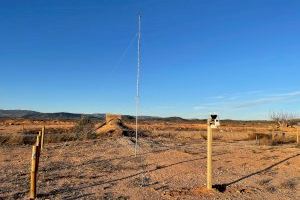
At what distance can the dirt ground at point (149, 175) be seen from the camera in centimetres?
1243

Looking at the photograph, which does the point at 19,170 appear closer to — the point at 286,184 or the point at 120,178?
the point at 120,178

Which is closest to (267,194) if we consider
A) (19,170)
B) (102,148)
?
(19,170)

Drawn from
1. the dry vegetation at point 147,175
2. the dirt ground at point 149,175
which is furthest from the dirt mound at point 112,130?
the dirt ground at point 149,175

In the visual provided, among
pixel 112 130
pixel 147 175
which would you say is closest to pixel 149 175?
pixel 147 175

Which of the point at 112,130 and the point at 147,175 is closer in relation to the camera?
the point at 147,175

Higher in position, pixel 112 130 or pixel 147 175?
pixel 112 130

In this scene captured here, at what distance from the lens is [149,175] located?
1557 centimetres

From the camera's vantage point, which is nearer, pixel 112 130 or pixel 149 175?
pixel 149 175

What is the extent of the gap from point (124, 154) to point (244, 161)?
572 cm

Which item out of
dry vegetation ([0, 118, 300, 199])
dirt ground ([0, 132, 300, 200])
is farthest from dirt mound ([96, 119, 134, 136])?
dirt ground ([0, 132, 300, 200])

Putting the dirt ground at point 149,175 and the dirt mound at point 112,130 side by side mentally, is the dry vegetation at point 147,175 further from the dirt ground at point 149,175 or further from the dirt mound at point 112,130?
the dirt mound at point 112,130

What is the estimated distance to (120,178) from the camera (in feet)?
49.1

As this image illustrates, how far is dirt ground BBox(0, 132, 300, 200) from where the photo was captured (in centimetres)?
1243

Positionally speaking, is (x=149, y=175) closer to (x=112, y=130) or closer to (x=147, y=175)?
(x=147, y=175)
